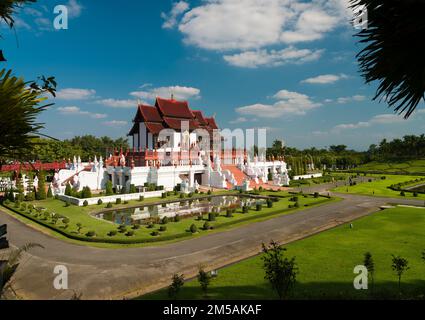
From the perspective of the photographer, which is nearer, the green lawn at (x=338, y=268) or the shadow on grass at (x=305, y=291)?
the shadow on grass at (x=305, y=291)

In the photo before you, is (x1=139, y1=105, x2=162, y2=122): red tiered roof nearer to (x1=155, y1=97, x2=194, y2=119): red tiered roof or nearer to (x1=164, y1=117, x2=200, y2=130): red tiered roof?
(x1=155, y1=97, x2=194, y2=119): red tiered roof

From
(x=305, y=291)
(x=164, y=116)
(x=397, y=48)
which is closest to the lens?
(x=397, y=48)

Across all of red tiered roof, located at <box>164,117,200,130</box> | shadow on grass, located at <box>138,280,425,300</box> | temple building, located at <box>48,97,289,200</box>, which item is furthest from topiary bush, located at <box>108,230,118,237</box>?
red tiered roof, located at <box>164,117,200,130</box>

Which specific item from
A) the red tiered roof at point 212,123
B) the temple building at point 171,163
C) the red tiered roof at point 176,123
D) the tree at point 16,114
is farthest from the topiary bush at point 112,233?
the red tiered roof at point 212,123

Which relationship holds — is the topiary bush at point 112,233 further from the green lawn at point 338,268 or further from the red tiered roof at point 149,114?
the red tiered roof at point 149,114

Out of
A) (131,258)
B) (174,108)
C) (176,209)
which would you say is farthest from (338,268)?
(174,108)

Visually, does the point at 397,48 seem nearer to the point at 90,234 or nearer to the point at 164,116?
the point at 90,234

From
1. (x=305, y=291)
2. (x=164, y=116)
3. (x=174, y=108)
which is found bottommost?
(x=305, y=291)

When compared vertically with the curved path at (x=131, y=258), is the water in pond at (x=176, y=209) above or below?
above
